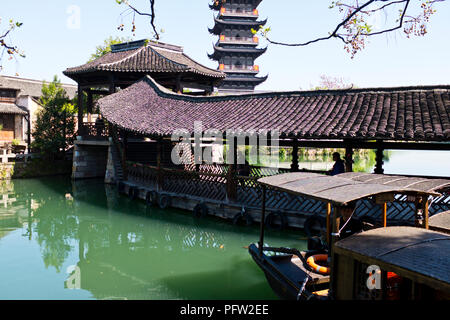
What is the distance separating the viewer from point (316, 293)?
4629 mm

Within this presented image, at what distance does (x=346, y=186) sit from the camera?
453 cm

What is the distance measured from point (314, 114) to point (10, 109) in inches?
871

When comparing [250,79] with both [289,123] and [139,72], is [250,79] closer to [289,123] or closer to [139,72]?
[139,72]

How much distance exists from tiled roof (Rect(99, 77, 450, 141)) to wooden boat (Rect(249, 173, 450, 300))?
102 inches

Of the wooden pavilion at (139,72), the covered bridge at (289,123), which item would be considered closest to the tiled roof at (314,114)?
the covered bridge at (289,123)

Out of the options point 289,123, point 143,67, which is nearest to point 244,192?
point 289,123

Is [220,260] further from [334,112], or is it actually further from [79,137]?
[79,137]

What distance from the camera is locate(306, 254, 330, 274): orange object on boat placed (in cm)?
488

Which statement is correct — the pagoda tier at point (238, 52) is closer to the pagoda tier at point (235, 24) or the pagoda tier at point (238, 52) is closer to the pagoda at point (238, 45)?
the pagoda at point (238, 45)

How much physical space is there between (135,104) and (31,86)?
21.0 meters

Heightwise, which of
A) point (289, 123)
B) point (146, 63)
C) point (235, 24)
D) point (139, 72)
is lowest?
point (289, 123)

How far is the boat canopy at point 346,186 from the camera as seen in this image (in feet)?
13.5

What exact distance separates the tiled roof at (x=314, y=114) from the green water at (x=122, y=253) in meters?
2.73
